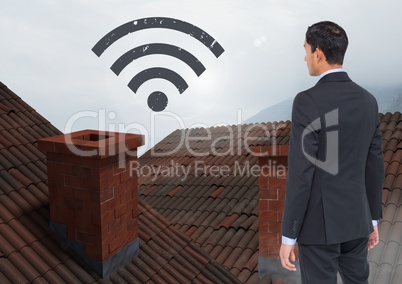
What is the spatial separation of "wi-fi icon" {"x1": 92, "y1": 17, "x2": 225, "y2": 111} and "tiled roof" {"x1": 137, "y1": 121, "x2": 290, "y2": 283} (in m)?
1.68

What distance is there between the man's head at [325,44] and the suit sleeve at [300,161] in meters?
0.23

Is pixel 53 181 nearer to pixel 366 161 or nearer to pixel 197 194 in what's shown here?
pixel 366 161

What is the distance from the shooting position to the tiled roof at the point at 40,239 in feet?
12.1

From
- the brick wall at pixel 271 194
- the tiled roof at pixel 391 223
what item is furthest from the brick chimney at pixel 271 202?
the tiled roof at pixel 391 223

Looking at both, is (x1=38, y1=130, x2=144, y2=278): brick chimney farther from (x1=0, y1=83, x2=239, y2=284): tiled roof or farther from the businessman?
the businessman

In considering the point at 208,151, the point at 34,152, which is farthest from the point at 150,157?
the point at 34,152

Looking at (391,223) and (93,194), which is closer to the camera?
(93,194)

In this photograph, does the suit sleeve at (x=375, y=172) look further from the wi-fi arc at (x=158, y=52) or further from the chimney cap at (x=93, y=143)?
the wi-fi arc at (x=158, y=52)

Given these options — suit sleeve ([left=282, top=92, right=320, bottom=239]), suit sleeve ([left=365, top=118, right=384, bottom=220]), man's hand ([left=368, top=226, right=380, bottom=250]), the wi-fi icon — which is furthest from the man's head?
the wi-fi icon

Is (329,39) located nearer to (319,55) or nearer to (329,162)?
(319,55)

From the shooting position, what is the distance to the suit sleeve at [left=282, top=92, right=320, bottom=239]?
7.88 feet

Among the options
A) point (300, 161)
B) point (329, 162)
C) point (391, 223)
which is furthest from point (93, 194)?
point (391, 223)

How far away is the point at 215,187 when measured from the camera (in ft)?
27.4

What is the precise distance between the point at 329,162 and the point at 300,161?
19 cm
